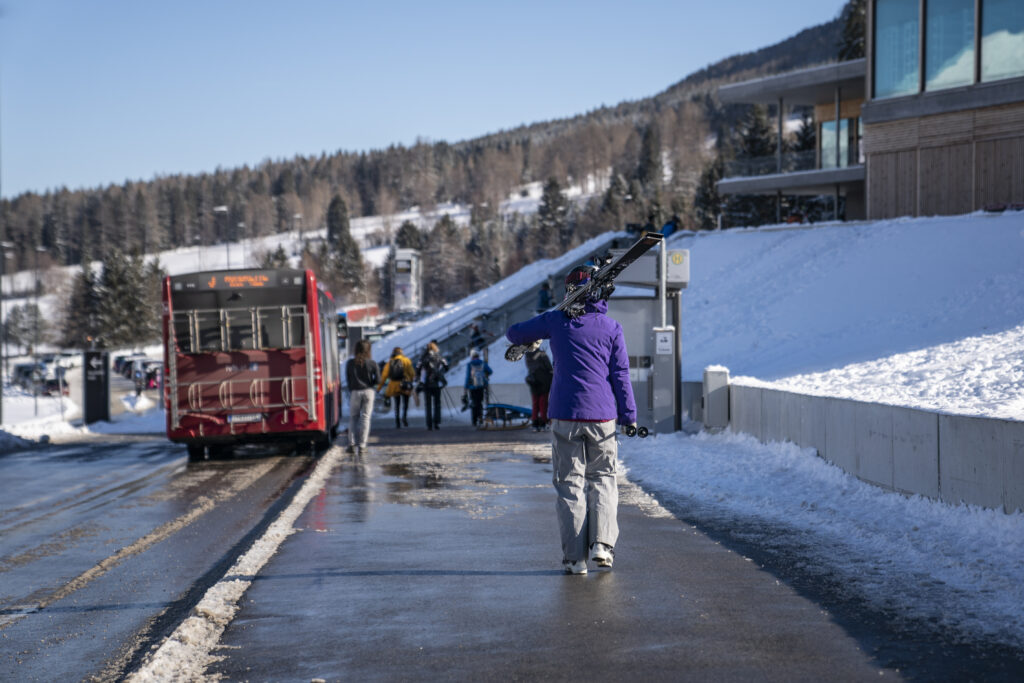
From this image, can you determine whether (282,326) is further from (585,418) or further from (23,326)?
(23,326)

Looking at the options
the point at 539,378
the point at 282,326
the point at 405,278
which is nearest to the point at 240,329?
the point at 282,326

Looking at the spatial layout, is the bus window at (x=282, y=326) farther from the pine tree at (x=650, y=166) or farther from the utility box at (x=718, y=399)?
the pine tree at (x=650, y=166)

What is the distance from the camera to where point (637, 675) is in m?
4.97

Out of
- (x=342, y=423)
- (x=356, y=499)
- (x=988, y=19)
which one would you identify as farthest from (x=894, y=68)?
(x=356, y=499)

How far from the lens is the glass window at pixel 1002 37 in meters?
39.7

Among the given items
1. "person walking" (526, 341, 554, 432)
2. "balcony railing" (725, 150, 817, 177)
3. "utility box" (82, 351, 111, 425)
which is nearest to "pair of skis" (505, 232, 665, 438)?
"person walking" (526, 341, 554, 432)

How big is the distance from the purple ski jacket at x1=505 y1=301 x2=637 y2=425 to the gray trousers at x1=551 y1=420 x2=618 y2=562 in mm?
134

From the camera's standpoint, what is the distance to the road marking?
6961 mm

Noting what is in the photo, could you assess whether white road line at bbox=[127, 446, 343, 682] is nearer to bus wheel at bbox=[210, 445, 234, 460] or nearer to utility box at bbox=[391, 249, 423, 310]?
bus wheel at bbox=[210, 445, 234, 460]

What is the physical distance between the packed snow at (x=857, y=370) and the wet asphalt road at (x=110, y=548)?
165 inches

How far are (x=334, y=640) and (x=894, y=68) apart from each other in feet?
140

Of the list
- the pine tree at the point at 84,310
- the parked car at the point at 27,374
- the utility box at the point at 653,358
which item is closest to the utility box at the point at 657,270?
the utility box at the point at 653,358

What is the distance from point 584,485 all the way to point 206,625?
102 inches

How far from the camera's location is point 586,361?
7613 millimetres
